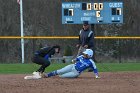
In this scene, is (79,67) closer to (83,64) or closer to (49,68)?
(83,64)

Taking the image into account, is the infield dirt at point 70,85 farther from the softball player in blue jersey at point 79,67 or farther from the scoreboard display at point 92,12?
the scoreboard display at point 92,12

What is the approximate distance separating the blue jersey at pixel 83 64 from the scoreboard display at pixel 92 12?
10923mm

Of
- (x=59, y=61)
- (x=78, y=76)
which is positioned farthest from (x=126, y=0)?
(x=78, y=76)

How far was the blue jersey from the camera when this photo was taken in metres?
15.5

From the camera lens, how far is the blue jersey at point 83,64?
15453 millimetres

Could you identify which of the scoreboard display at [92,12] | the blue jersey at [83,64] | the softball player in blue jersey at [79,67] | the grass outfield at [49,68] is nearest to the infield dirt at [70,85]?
the softball player in blue jersey at [79,67]

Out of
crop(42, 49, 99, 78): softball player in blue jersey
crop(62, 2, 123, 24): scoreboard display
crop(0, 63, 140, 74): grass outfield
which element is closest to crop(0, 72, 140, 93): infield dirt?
crop(42, 49, 99, 78): softball player in blue jersey

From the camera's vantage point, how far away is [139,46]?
3953cm

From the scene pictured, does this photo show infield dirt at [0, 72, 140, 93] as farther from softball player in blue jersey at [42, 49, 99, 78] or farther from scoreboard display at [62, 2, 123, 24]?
scoreboard display at [62, 2, 123, 24]

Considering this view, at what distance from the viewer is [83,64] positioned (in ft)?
50.9

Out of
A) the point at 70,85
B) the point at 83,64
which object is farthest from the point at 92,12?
the point at 70,85

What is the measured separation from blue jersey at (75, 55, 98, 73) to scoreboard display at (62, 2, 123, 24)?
35.8 feet

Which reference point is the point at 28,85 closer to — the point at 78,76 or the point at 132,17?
the point at 78,76

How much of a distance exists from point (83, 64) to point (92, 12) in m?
11.2
